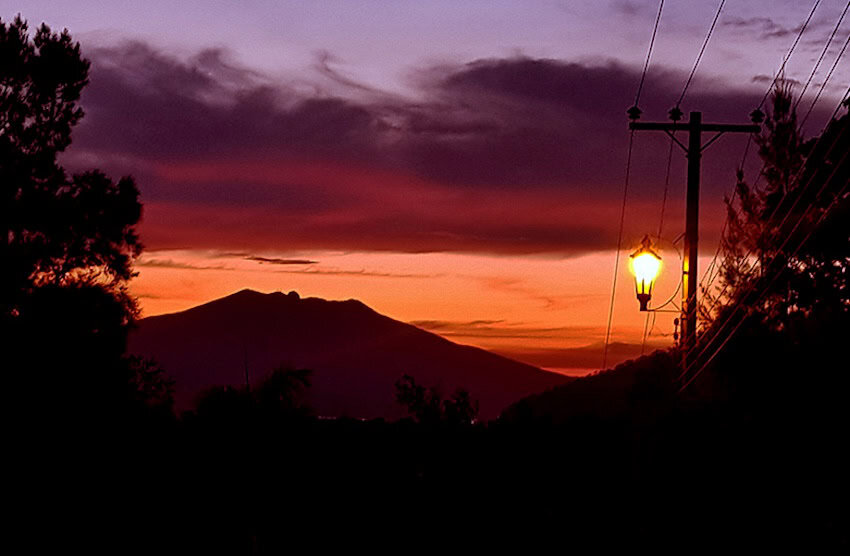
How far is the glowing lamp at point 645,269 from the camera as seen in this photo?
55.9 feet

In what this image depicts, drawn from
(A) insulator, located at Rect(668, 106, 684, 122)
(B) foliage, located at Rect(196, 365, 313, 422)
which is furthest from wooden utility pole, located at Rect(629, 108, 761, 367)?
(B) foliage, located at Rect(196, 365, 313, 422)

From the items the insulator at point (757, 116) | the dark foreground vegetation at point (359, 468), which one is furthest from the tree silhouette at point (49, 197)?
the insulator at point (757, 116)

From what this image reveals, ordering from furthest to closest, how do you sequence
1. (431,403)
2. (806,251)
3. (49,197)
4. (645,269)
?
1. (806,251)
2. (49,197)
3. (645,269)
4. (431,403)

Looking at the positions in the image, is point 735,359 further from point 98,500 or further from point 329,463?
point 98,500

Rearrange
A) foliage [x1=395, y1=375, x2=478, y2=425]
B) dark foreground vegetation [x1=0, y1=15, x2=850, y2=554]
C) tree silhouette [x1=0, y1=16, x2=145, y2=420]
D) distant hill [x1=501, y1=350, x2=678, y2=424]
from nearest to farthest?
dark foreground vegetation [x1=0, y1=15, x2=850, y2=554] → foliage [x1=395, y1=375, x2=478, y2=425] → distant hill [x1=501, y1=350, x2=678, y2=424] → tree silhouette [x1=0, y1=16, x2=145, y2=420]

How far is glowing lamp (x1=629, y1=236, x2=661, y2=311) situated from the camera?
17031 mm

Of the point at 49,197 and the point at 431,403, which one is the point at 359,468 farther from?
the point at 49,197

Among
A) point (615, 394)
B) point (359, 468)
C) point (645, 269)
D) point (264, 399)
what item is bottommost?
point (359, 468)

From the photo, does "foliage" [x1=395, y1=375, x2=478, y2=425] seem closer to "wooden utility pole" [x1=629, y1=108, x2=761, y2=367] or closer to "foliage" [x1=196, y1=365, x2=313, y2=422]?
"foliage" [x1=196, y1=365, x2=313, y2=422]

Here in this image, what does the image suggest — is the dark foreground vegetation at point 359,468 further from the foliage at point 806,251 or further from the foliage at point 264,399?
the foliage at point 806,251

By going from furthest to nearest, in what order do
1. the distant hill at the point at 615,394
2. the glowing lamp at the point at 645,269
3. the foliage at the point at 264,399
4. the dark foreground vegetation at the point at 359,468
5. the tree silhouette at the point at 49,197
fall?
the tree silhouette at the point at 49,197 → the glowing lamp at the point at 645,269 → the distant hill at the point at 615,394 → the foliage at the point at 264,399 → the dark foreground vegetation at the point at 359,468

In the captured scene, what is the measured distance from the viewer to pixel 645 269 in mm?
17156

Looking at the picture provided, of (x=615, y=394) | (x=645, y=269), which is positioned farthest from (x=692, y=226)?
(x=615, y=394)

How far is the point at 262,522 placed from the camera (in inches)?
458
